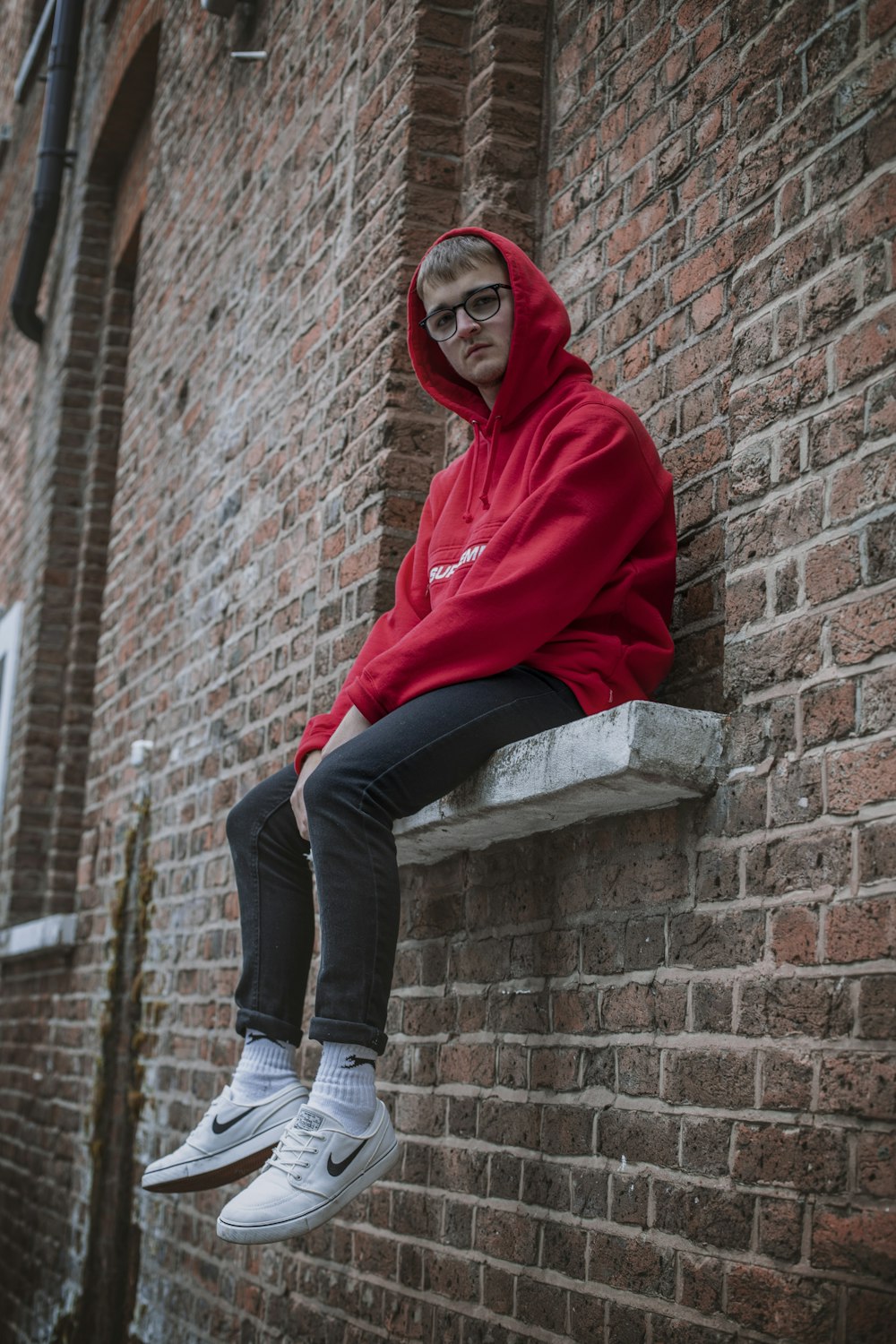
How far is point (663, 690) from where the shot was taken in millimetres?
2605

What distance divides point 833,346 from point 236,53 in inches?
126

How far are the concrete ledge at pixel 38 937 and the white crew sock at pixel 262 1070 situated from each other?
3354 millimetres

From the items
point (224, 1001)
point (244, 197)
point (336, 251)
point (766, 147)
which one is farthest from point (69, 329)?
point (766, 147)

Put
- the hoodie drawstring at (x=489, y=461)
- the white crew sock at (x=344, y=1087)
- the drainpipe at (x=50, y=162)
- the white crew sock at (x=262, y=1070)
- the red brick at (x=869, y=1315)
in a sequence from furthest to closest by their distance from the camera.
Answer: the drainpipe at (x=50, y=162), the hoodie drawstring at (x=489, y=461), the white crew sock at (x=262, y=1070), the white crew sock at (x=344, y=1087), the red brick at (x=869, y=1315)

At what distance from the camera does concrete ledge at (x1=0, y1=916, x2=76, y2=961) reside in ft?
19.1

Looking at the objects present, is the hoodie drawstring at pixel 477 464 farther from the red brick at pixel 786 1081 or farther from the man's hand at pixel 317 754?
the red brick at pixel 786 1081

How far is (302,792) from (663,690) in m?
0.66

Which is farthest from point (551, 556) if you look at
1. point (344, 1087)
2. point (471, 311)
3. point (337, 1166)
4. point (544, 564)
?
point (337, 1166)

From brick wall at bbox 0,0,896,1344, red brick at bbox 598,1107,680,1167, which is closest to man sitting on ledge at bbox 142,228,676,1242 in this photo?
brick wall at bbox 0,0,896,1344

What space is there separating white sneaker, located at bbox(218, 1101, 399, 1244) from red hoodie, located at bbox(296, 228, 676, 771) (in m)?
0.68

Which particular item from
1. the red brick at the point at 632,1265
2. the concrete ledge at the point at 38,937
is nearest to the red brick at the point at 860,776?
the red brick at the point at 632,1265

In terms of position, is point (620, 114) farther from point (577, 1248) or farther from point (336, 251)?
point (577, 1248)

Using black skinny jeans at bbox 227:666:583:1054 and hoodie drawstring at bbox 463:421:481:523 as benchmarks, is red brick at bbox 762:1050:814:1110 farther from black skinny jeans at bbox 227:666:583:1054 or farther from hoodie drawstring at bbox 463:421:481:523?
hoodie drawstring at bbox 463:421:481:523

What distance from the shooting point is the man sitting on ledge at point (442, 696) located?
7.52 feet
